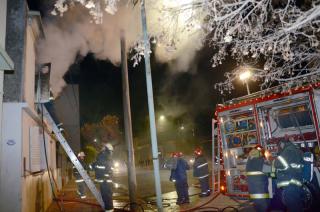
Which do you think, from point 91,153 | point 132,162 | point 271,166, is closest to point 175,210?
point 132,162

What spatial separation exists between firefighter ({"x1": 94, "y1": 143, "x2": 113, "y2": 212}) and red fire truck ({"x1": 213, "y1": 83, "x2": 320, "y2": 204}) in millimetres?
3209

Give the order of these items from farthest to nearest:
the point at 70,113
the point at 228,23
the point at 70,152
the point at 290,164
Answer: the point at 70,113 < the point at 70,152 < the point at 290,164 < the point at 228,23

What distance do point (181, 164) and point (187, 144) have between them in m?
29.8

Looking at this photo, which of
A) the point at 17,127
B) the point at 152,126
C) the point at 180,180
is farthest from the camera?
the point at 180,180

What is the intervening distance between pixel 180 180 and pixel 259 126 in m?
3.03

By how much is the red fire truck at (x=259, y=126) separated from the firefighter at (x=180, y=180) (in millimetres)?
942

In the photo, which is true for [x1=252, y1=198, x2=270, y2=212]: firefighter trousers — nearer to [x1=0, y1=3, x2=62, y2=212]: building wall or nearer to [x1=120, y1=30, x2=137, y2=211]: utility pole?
[x1=120, y1=30, x2=137, y2=211]: utility pole

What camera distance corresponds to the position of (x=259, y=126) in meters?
8.52

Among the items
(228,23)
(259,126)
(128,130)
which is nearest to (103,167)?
(128,130)

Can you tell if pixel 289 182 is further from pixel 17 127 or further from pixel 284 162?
pixel 17 127

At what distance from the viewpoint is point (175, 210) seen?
8.62 meters

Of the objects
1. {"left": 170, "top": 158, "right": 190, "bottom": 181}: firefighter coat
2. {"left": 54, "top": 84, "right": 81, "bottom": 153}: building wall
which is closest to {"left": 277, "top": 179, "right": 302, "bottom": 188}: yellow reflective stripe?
{"left": 170, "top": 158, "right": 190, "bottom": 181}: firefighter coat

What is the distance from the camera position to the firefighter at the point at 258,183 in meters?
6.64

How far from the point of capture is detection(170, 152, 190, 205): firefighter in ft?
31.7
